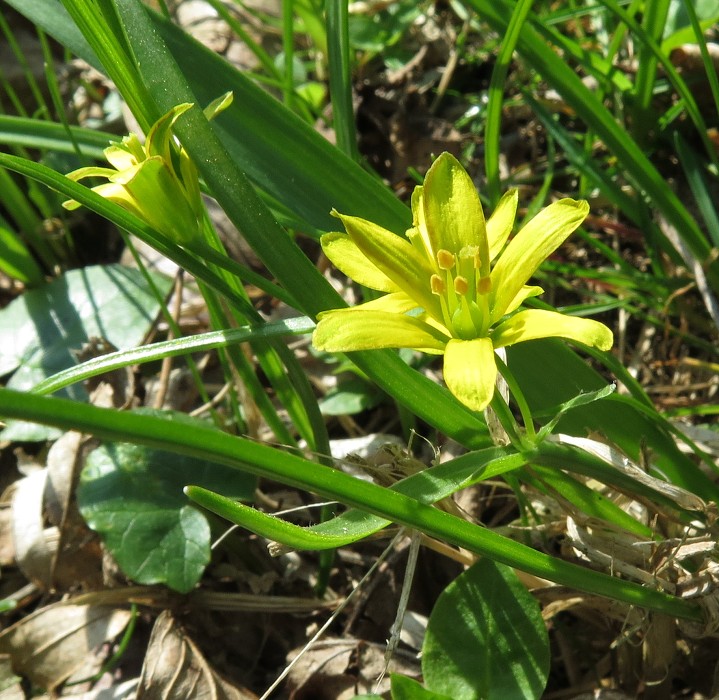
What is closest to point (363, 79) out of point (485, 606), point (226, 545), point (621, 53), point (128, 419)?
point (621, 53)

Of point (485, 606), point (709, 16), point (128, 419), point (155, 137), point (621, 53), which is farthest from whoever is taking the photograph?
point (621, 53)

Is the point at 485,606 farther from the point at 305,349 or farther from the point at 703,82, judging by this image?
the point at 703,82

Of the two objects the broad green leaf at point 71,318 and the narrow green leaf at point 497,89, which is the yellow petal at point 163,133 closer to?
the narrow green leaf at point 497,89

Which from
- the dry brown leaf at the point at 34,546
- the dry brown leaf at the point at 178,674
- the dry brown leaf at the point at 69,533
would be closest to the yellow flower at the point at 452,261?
the dry brown leaf at the point at 178,674

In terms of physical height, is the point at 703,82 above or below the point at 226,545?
above

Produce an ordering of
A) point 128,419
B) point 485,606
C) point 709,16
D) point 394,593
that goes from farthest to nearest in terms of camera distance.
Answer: point 709,16
point 394,593
point 485,606
point 128,419

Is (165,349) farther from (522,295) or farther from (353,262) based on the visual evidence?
(522,295)

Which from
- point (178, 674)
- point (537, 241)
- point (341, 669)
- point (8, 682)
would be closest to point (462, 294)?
point (537, 241)

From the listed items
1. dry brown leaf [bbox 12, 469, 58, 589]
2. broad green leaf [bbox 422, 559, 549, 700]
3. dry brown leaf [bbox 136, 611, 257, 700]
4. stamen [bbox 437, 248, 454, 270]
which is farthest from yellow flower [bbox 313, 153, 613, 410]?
dry brown leaf [bbox 12, 469, 58, 589]
